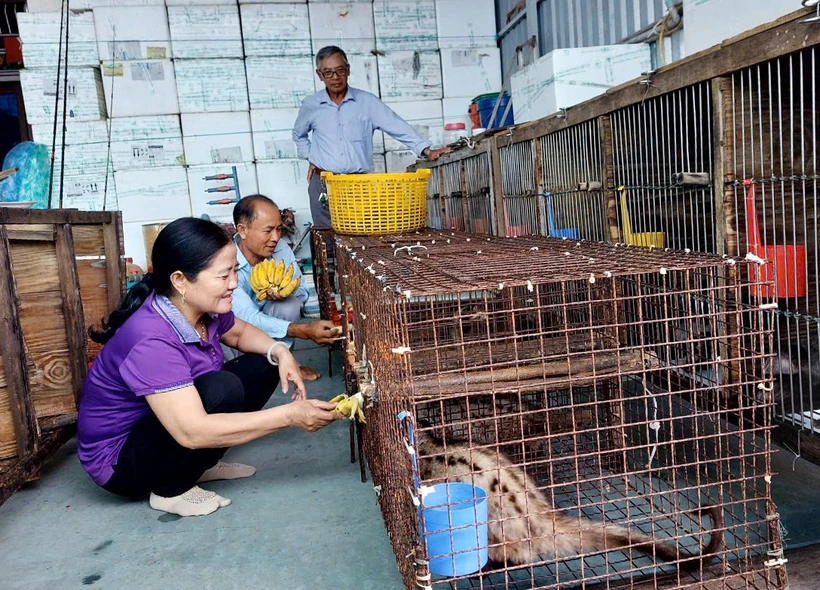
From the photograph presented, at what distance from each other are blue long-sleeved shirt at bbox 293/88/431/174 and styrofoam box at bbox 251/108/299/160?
4.75 feet

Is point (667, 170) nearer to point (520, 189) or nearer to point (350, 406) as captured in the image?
point (520, 189)

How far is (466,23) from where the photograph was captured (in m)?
7.05

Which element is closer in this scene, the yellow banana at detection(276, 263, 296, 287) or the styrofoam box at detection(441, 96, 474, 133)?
the yellow banana at detection(276, 263, 296, 287)

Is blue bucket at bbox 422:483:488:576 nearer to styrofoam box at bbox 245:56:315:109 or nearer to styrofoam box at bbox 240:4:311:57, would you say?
styrofoam box at bbox 245:56:315:109

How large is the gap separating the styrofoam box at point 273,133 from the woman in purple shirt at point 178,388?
4.37m

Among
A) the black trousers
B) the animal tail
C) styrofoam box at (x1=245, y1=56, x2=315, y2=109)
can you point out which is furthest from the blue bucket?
styrofoam box at (x1=245, y1=56, x2=315, y2=109)

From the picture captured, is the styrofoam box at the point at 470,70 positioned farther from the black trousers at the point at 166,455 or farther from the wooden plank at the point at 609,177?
the black trousers at the point at 166,455

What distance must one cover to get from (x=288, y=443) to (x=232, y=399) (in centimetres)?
86

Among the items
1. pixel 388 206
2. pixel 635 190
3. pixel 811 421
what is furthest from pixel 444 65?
pixel 811 421

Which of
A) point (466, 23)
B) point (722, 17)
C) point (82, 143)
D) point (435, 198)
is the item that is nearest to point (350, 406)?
point (722, 17)

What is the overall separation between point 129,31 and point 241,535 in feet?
18.8

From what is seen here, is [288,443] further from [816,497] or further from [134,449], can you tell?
[816,497]

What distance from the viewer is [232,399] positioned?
2412 mm

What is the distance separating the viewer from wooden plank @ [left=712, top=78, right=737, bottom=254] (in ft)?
6.57
